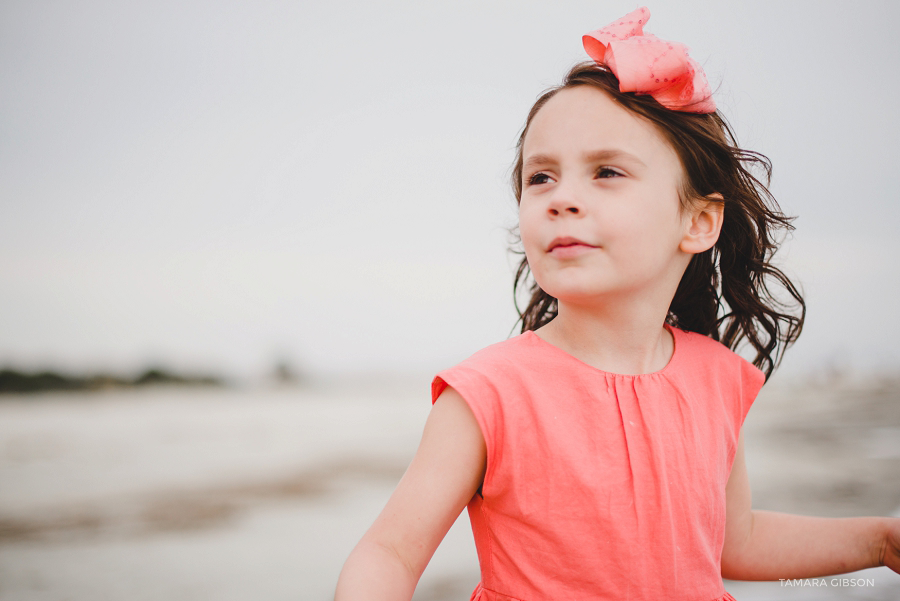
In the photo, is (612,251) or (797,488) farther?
(797,488)

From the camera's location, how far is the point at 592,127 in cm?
71

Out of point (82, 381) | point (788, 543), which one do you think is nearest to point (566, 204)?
point (788, 543)

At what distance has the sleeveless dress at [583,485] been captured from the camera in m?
0.67

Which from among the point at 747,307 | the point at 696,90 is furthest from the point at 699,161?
the point at 747,307

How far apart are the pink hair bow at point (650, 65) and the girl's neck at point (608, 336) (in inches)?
10.4

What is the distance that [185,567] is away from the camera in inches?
61.2

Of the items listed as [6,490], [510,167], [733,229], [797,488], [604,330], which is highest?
[510,167]

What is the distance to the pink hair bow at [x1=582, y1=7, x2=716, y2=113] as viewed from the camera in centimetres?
72

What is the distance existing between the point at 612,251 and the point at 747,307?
42 cm

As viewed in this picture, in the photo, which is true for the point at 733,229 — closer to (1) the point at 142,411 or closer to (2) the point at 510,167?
(2) the point at 510,167

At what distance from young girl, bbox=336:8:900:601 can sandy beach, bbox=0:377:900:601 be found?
30.3 inches

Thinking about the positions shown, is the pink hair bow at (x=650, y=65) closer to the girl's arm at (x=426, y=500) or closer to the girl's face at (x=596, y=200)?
the girl's face at (x=596, y=200)

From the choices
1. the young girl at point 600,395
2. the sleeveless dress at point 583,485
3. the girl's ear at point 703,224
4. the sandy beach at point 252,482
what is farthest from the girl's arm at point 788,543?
the sandy beach at point 252,482

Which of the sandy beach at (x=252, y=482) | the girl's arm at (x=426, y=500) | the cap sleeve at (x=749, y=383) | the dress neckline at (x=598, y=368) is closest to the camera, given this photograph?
the girl's arm at (x=426, y=500)
